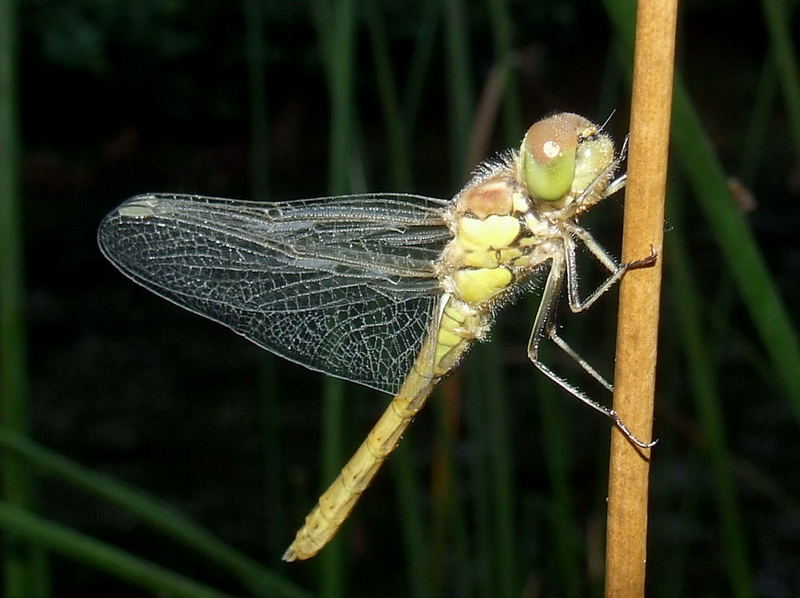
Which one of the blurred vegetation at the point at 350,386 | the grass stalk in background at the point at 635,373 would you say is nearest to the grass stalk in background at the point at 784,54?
the blurred vegetation at the point at 350,386

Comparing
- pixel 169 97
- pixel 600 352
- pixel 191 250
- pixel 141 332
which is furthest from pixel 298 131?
pixel 191 250

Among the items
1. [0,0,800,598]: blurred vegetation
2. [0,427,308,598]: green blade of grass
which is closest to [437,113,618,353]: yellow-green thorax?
[0,0,800,598]: blurred vegetation

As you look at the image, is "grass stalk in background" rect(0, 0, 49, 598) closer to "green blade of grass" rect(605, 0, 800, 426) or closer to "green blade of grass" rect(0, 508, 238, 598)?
"green blade of grass" rect(0, 508, 238, 598)

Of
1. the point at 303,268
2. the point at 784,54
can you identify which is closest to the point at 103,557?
the point at 303,268

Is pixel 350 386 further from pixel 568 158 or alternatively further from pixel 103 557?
pixel 568 158

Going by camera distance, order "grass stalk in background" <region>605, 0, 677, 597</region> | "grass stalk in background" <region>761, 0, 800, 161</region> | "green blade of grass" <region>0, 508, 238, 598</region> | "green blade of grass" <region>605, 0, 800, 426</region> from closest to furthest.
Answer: "grass stalk in background" <region>605, 0, 677, 597</region> → "green blade of grass" <region>605, 0, 800, 426</region> → "green blade of grass" <region>0, 508, 238, 598</region> → "grass stalk in background" <region>761, 0, 800, 161</region>

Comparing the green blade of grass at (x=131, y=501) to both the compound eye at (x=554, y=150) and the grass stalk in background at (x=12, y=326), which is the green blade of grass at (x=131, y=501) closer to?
the grass stalk in background at (x=12, y=326)
